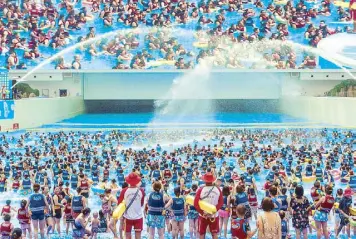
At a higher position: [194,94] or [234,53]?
[234,53]

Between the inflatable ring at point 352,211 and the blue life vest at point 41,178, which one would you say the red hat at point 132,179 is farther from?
the blue life vest at point 41,178

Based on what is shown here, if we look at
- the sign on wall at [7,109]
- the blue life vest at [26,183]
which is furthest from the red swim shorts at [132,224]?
the sign on wall at [7,109]

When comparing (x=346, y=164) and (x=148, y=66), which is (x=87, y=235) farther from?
(x=148, y=66)

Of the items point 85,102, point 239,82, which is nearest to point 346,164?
point 239,82

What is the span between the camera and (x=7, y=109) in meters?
28.7

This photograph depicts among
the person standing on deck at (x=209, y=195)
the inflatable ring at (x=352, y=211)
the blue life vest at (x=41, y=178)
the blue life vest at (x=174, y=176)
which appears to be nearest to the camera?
the person standing on deck at (x=209, y=195)

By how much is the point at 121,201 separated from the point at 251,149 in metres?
12.5

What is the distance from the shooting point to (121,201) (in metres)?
8.62

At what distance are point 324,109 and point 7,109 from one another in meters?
16.9

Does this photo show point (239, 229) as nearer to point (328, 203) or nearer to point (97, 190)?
point (328, 203)

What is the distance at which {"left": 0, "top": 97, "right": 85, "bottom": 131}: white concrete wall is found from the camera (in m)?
29.6

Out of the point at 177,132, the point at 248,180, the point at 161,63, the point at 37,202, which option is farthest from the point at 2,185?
the point at 161,63

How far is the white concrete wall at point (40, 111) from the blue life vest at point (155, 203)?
2081 centimetres

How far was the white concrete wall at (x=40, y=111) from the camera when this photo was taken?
2956 centimetres
